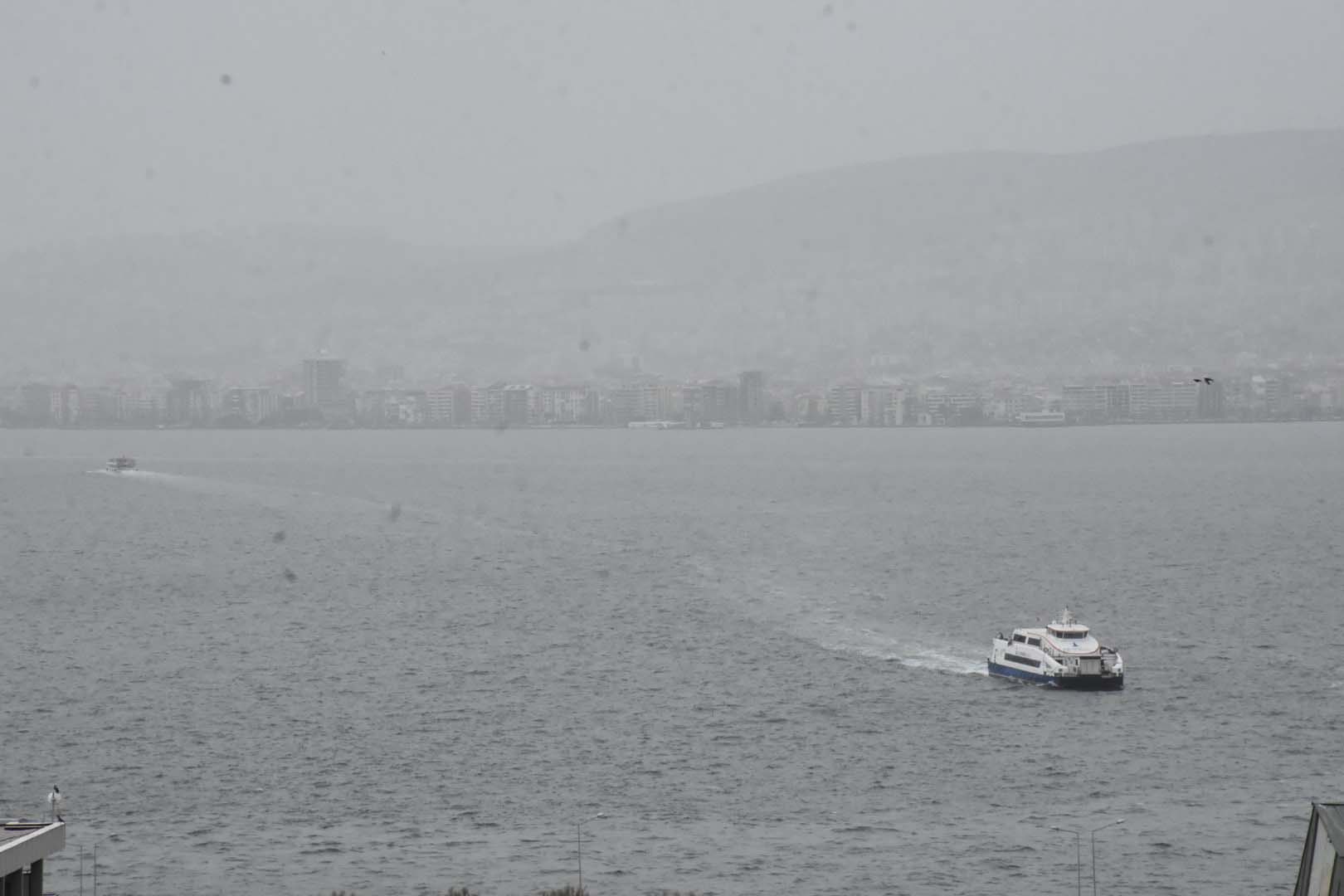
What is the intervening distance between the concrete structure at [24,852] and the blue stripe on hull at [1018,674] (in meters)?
41.6

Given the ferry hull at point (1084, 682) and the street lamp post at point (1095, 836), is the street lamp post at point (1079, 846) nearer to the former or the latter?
the street lamp post at point (1095, 836)

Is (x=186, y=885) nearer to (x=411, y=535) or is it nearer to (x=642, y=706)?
(x=642, y=706)

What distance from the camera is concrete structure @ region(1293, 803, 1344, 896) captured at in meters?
18.7

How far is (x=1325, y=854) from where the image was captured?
63.4 ft

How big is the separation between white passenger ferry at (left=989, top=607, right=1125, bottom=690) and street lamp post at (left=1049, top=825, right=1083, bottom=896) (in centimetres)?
1676

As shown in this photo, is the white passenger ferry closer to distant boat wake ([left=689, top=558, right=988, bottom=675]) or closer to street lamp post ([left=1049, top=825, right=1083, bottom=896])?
distant boat wake ([left=689, top=558, right=988, bottom=675])

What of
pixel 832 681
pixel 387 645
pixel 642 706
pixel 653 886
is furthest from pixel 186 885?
pixel 387 645

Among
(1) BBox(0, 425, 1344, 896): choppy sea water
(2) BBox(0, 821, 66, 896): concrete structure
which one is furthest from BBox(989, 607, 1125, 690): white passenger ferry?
(2) BBox(0, 821, 66, 896): concrete structure

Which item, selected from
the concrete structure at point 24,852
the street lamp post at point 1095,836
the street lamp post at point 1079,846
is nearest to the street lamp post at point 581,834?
the street lamp post at point 1079,846

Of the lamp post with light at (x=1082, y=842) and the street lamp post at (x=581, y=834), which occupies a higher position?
the lamp post with light at (x=1082, y=842)

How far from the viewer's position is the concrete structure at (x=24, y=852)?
20266 mm

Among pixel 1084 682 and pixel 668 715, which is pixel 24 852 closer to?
pixel 668 715

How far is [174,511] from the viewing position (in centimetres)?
14350

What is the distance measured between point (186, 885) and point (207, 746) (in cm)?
1279
